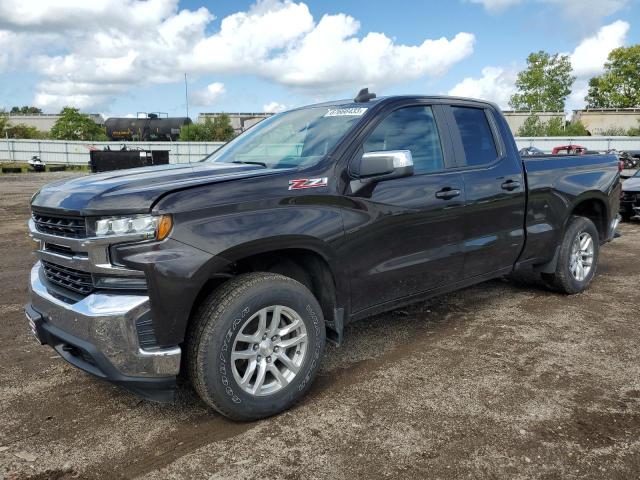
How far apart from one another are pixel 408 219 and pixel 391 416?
4.31 ft

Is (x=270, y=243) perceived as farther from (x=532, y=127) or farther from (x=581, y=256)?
(x=532, y=127)

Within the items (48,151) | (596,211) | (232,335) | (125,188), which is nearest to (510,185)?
(596,211)

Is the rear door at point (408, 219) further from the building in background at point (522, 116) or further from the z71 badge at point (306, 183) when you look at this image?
the building in background at point (522, 116)

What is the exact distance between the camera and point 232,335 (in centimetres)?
283

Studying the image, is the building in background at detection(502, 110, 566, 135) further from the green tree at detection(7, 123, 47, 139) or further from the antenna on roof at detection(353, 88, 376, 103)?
the antenna on roof at detection(353, 88, 376, 103)

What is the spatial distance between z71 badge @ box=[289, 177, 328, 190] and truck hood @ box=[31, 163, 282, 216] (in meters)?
0.14

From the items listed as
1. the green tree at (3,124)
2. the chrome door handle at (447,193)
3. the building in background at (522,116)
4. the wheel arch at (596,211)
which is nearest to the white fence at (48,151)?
the green tree at (3,124)

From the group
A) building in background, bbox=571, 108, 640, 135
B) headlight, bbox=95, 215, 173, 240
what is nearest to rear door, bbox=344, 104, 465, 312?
headlight, bbox=95, 215, 173, 240

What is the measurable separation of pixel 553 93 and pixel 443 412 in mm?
64245

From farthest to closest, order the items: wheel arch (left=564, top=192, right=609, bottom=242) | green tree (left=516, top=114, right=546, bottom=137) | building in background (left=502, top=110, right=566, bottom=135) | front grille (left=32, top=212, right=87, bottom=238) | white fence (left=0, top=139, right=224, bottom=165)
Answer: building in background (left=502, top=110, right=566, bottom=135) < green tree (left=516, top=114, right=546, bottom=137) < white fence (left=0, top=139, right=224, bottom=165) < wheel arch (left=564, top=192, right=609, bottom=242) < front grille (left=32, top=212, right=87, bottom=238)

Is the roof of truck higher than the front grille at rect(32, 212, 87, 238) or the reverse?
higher

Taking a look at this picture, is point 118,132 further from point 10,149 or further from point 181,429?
point 181,429

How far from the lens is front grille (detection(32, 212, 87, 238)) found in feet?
9.02

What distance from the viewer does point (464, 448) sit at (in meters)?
2.74
